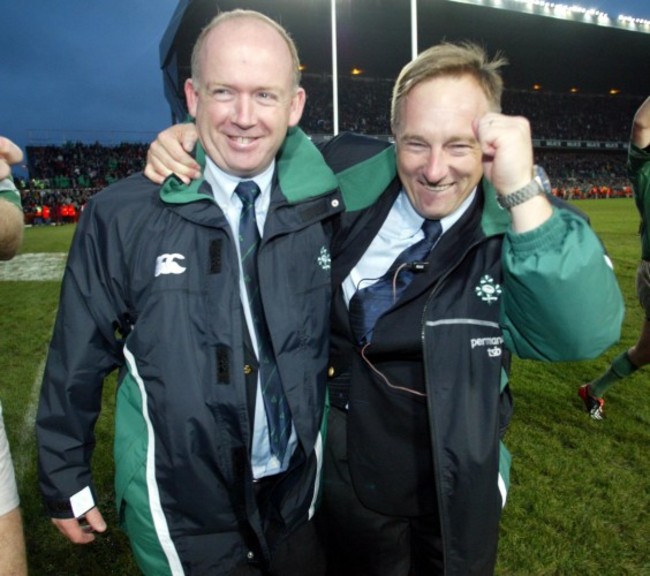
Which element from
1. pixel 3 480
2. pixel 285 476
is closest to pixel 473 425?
pixel 285 476

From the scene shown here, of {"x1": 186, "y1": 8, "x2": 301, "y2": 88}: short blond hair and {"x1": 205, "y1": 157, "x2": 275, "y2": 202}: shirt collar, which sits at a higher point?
{"x1": 186, "y1": 8, "x2": 301, "y2": 88}: short blond hair

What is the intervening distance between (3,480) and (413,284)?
1.58 meters

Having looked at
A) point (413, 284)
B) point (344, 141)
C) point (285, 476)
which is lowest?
point (285, 476)

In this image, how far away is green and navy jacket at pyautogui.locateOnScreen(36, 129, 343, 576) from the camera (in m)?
1.75

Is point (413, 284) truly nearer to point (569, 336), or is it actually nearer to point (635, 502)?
point (569, 336)

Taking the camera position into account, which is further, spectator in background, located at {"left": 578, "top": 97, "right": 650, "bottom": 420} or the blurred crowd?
the blurred crowd

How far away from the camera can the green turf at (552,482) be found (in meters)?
3.16

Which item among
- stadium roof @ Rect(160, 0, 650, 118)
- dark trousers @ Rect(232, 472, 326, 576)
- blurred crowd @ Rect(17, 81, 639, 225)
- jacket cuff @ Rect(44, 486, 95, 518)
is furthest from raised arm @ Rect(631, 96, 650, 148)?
blurred crowd @ Rect(17, 81, 639, 225)

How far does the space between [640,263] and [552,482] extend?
5.85 feet

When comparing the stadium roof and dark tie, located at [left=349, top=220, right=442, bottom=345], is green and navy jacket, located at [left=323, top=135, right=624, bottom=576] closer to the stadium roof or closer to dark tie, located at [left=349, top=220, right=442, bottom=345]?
dark tie, located at [left=349, top=220, right=442, bottom=345]

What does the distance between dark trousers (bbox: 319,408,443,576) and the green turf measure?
45.0 inches

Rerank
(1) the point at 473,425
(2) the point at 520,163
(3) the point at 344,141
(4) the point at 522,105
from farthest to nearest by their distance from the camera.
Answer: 1. (4) the point at 522,105
2. (3) the point at 344,141
3. (1) the point at 473,425
4. (2) the point at 520,163

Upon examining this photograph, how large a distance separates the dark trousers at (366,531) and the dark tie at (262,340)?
333 millimetres

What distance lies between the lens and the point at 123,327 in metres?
1.91
